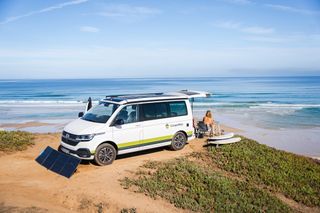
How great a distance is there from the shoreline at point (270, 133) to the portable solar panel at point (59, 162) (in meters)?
10.5

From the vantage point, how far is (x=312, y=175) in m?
10.5

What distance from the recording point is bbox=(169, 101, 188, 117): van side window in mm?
11758

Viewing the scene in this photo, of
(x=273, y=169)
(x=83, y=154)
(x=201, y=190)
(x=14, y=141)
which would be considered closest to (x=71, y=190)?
(x=83, y=154)

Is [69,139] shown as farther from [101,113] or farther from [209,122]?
[209,122]

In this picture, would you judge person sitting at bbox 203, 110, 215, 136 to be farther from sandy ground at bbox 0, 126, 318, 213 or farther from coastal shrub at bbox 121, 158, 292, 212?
coastal shrub at bbox 121, 158, 292, 212

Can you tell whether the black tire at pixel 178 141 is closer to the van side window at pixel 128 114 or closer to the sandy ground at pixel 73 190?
the sandy ground at pixel 73 190

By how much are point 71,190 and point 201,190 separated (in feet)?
12.2

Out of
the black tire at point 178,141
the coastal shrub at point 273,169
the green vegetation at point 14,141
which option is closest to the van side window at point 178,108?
the black tire at point 178,141

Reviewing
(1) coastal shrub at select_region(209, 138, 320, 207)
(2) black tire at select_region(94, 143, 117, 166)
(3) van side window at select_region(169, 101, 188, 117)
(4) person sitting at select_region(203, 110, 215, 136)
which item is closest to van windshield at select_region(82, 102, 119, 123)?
(2) black tire at select_region(94, 143, 117, 166)

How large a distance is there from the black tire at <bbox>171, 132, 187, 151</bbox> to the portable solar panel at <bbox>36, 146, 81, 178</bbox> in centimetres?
406

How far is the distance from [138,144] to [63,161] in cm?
266

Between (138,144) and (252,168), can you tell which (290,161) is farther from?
(138,144)

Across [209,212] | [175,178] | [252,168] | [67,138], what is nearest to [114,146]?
[67,138]

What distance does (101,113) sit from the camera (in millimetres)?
10641
